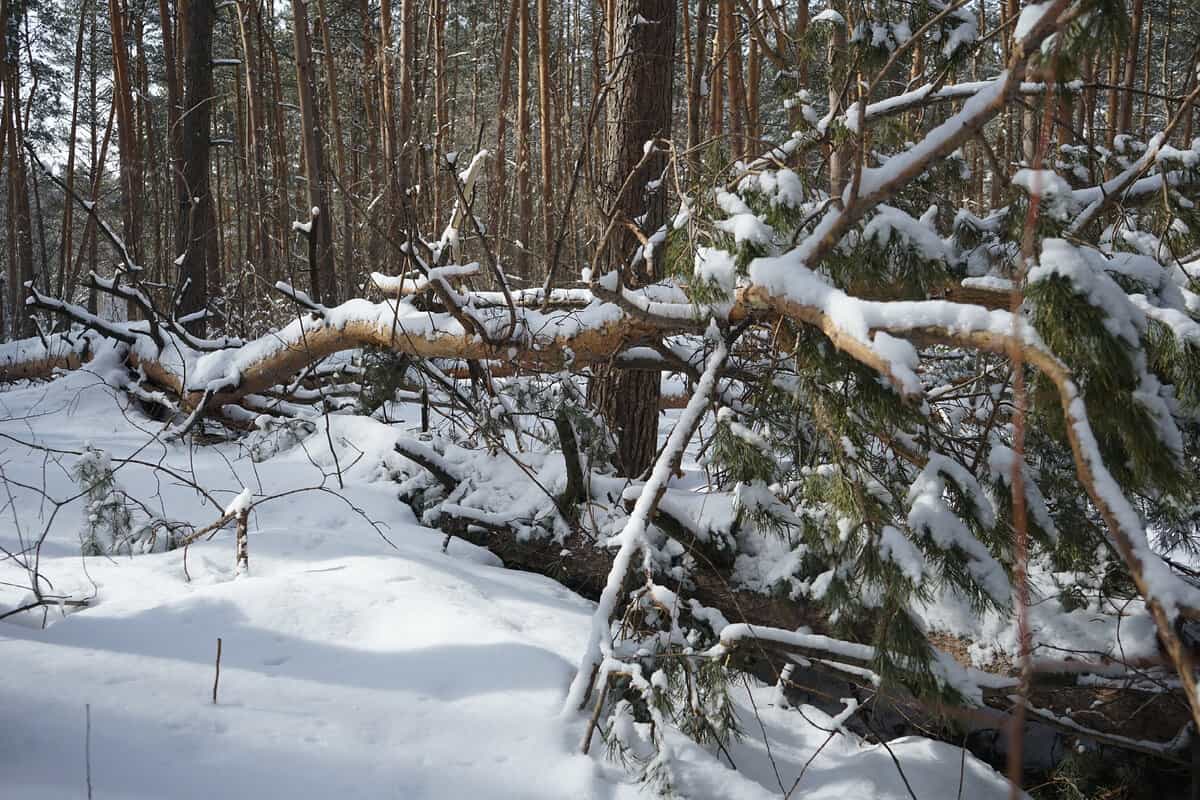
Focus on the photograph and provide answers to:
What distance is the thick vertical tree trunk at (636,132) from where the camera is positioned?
12.0ft

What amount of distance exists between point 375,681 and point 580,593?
48.4 inches

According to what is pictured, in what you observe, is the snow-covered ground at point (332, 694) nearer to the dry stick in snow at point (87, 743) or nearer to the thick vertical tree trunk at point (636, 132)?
the dry stick in snow at point (87, 743)

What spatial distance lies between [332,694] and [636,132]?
9.63ft

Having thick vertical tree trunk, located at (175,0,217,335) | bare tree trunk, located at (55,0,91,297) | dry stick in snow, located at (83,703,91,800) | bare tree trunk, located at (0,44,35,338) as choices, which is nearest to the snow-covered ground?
dry stick in snow, located at (83,703,91,800)

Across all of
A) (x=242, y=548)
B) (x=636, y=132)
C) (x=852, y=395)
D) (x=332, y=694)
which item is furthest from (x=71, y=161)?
Result: (x=852, y=395)

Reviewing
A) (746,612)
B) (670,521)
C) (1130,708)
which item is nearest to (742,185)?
(670,521)

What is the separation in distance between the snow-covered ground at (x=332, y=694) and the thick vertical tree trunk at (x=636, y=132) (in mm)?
1110

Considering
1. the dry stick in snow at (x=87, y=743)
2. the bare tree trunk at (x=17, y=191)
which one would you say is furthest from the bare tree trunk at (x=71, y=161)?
the dry stick in snow at (x=87, y=743)

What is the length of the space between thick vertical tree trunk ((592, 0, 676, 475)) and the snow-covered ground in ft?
3.64

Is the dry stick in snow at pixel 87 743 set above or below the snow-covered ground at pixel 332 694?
above

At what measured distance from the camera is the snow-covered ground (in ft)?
5.14

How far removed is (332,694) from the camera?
73.5 inches

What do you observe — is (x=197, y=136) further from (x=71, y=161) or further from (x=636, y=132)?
(x=71, y=161)

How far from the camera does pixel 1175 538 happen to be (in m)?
2.32
